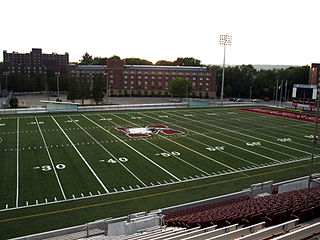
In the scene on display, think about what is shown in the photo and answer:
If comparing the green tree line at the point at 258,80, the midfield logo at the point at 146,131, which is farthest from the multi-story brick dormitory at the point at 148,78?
the midfield logo at the point at 146,131

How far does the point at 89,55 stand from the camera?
12344cm

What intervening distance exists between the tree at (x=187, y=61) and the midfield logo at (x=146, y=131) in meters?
78.3

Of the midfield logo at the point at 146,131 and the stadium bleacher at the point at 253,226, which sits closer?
the stadium bleacher at the point at 253,226

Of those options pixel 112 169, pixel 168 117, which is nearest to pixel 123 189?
pixel 112 169

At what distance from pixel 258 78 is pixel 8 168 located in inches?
3033

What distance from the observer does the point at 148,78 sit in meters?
81.4

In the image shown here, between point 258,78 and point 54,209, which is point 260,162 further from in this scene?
point 258,78

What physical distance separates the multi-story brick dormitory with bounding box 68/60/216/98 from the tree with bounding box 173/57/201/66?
85.7ft

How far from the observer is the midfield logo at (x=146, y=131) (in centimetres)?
2892

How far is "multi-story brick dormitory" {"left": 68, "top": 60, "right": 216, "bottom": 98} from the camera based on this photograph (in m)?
80.2

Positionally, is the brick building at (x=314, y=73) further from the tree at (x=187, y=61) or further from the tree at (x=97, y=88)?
the tree at (x=97, y=88)

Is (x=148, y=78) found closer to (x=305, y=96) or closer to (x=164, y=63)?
(x=164, y=63)

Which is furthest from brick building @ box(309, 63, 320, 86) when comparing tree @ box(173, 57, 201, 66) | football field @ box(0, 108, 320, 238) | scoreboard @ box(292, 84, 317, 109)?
tree @ box(173, 57, 201, 66)

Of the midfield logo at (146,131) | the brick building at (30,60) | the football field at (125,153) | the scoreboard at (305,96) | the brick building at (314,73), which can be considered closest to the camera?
the football field at (125,153)
